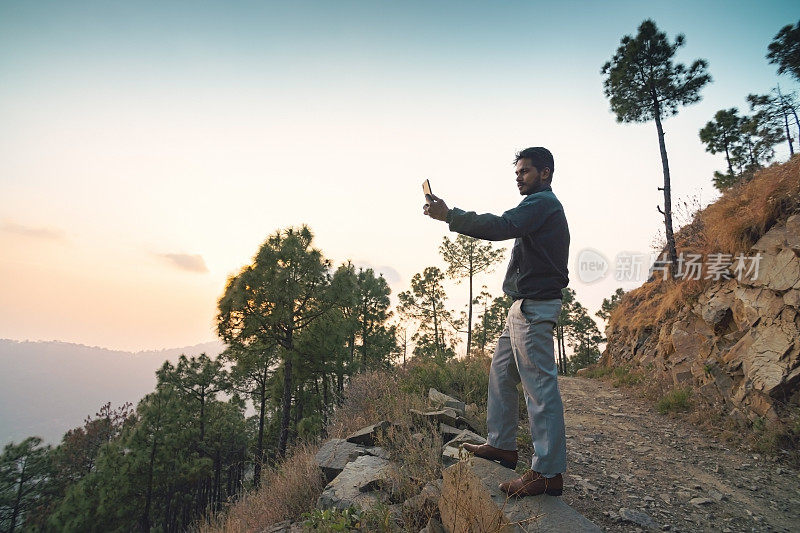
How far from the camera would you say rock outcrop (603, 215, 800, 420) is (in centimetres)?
511

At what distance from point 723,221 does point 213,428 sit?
33638mm

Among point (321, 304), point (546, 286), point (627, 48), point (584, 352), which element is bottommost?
point (584, 352)

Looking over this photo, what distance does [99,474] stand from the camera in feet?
71.2

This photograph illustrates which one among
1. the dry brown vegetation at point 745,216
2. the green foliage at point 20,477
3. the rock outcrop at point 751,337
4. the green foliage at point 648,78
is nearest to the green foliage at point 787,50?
the green foliage at point 648,78

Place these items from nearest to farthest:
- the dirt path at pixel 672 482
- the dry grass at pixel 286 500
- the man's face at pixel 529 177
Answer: the man's face at pixel 529 177 → the dirt path at pixel 672 482 → the dry grass at pixel 286 500

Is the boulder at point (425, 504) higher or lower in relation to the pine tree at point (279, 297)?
lower

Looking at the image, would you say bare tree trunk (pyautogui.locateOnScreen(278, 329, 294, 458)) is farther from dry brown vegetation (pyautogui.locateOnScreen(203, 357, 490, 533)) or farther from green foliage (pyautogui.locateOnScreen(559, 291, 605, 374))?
green foliage (pyautogui.locateOnScreen(559, 291, 605, 374))

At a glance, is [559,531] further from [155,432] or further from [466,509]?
[155,432]

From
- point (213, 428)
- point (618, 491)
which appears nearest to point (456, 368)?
point (618, 491)

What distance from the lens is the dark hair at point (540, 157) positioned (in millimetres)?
2756

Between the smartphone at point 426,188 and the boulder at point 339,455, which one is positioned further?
the boulder at point 339,455

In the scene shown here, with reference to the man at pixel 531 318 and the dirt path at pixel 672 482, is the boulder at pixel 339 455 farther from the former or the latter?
the dirt path at pixel 672 482

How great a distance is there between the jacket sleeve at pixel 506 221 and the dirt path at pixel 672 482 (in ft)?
8.32

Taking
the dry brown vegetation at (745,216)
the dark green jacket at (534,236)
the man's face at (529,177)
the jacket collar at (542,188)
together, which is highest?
the dry brown vegetation at (745,216)
